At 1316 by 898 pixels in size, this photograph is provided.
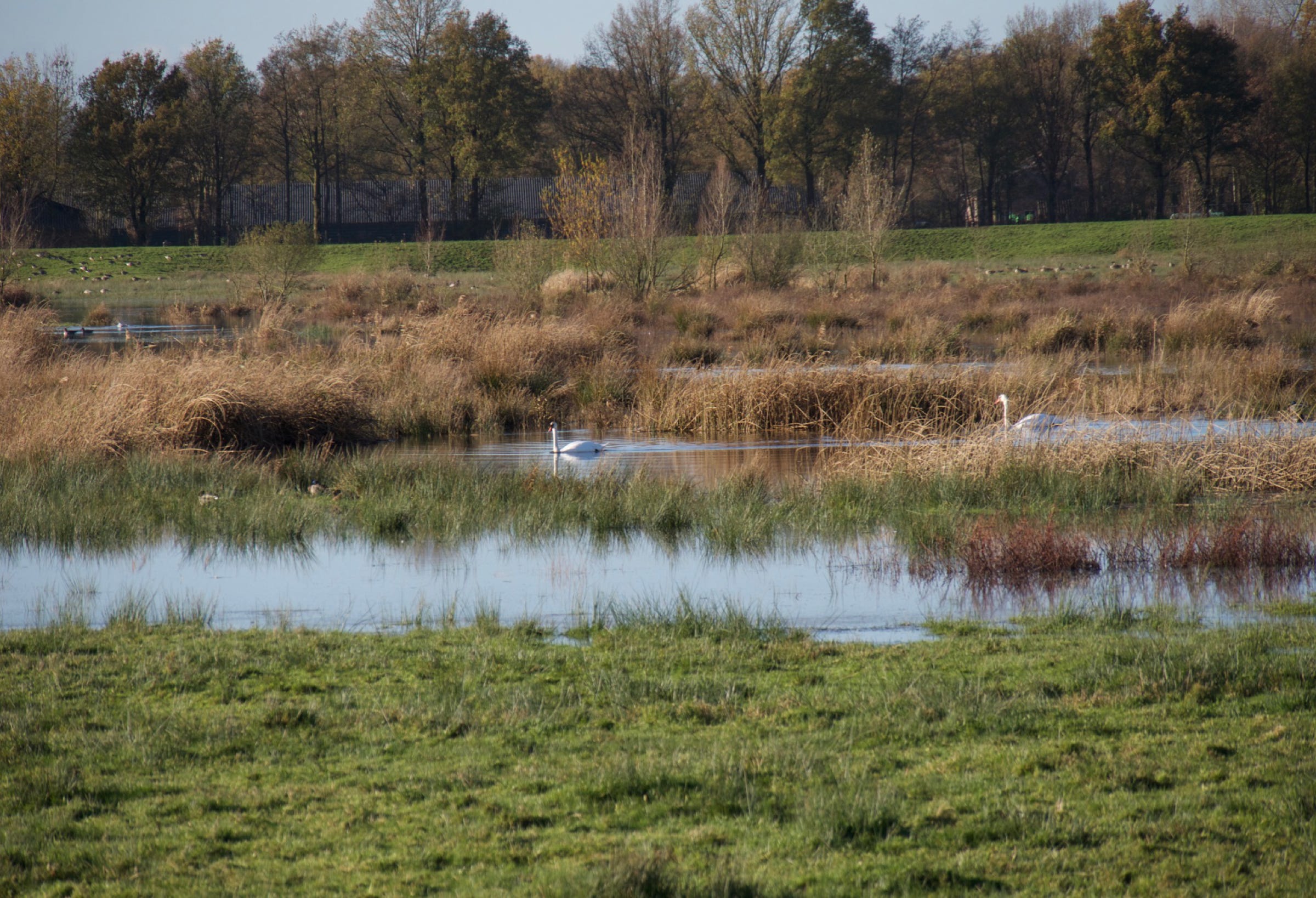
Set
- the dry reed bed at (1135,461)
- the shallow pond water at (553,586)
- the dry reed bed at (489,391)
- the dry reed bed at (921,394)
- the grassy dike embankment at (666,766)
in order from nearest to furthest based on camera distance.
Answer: the grassy dike embankment at (666,766) → the shallow pond water at (553,586) → the dry reed bed at (1135,461) → the dry reed bed at (489,391) → the dry reed bed at (921,394)

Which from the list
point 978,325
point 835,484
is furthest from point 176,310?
point 835,484

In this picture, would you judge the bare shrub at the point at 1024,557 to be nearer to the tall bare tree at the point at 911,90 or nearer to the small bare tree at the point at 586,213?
the small bare tree at the point at 586,213

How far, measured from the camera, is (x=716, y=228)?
37719 millimetres

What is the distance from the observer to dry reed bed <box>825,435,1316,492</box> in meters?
11.6

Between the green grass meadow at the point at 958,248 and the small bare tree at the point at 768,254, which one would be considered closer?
the small bare tree at the point at 768,254

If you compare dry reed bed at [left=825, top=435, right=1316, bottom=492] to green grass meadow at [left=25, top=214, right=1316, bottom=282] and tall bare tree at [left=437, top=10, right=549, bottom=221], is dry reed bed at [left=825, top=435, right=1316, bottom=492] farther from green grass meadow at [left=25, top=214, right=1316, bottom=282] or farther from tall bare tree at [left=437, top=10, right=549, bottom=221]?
tall bare tree at [left=437, top=10, right=549, bottom=221]

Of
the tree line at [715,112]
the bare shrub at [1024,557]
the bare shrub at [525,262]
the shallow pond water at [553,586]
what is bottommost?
the shallow pond water at [553,586]

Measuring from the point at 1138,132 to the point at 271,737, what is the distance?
197 feet

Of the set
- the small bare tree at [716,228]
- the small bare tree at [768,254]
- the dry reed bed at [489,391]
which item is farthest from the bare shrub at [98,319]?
the small bare tree at [768,254]

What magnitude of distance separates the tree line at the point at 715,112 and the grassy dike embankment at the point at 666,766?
4953 centimetres

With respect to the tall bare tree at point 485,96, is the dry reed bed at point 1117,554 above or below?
below

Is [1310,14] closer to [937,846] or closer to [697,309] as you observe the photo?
[697,309]

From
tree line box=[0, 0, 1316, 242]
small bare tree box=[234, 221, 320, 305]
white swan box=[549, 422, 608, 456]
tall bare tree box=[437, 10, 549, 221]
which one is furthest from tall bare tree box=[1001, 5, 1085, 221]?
white swan box=[549, 422, 608, 456]

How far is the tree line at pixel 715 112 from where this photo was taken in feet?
186
